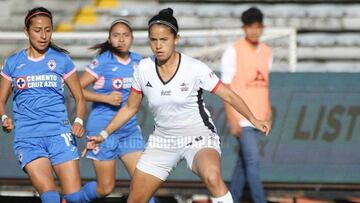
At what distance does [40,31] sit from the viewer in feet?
29.9

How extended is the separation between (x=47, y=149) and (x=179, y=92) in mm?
1394

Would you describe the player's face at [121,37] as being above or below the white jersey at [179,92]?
above

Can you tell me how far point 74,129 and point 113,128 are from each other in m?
0.35

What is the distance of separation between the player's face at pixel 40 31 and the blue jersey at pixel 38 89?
148mm

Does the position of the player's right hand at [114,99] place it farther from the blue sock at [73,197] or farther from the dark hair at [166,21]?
the dark hair at [166,21]

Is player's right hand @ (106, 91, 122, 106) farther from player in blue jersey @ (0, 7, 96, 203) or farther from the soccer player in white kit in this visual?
the soccer player in white kit

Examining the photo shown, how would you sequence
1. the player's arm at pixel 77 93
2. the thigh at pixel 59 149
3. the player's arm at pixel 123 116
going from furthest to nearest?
1. the player's arm at pixel 77 93
2. the thigh at pixel 59 149
3. the player's arm at pixel 123 116

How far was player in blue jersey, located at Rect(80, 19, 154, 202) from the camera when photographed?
10.5m

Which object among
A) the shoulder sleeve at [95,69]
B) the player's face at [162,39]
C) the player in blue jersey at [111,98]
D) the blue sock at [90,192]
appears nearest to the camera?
the player's face at [162,39]

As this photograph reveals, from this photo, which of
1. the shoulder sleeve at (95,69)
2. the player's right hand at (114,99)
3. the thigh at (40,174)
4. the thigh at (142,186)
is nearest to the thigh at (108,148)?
the player's right hand at (114,99)

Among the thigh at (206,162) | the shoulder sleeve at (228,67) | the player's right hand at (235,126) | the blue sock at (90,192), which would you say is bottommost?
the blue sock at (90,192)

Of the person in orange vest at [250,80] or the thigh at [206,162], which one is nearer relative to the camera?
the thigh at [206,162]

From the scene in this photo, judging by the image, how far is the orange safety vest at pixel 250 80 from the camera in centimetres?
1106

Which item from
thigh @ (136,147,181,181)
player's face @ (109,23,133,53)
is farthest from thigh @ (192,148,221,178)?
player's face @ (109,23,133,53)
